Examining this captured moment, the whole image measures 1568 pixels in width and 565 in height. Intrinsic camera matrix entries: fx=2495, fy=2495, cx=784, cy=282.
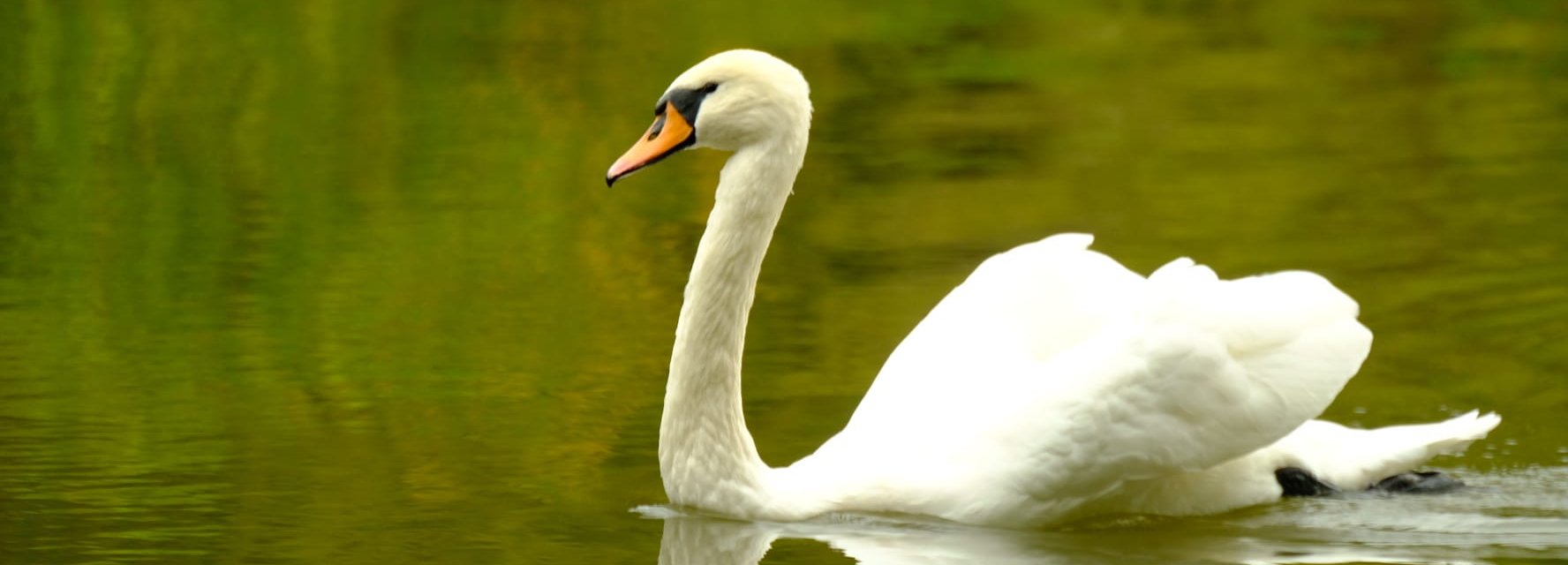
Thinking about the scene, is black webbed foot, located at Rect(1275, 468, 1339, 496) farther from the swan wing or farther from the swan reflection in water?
the swan wing

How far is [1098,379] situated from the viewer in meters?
6.25

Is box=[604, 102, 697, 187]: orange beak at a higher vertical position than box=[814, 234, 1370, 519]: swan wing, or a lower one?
higher

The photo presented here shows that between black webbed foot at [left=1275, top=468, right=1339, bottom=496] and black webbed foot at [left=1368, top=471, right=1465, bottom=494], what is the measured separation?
207mm

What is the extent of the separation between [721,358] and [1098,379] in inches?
39.4

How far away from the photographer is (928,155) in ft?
45.2

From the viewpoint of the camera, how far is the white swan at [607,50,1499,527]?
6.29m

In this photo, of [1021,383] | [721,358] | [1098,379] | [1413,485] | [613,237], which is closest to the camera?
[1098,379]

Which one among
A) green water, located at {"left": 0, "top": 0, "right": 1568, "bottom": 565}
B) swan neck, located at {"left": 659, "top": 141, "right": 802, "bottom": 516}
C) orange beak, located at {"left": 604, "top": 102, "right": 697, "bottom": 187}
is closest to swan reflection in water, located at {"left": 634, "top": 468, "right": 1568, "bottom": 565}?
green water, located at {"left": 0, "top": 0, "right": 1568, "bottom": 565}

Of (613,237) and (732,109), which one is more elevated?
(613,237)

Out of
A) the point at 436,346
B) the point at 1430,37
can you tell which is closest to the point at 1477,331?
the point at 436,346

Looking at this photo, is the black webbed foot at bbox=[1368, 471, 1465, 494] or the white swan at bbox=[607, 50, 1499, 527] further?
the black webbed foot at bbox=[1368, 471, 1465, 494]

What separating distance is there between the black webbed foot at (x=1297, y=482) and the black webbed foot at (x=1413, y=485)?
8.2 inches

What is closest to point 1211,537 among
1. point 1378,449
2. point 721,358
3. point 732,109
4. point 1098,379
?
point 1098,379

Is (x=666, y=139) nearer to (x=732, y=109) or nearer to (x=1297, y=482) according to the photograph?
(x=732, y=109)
